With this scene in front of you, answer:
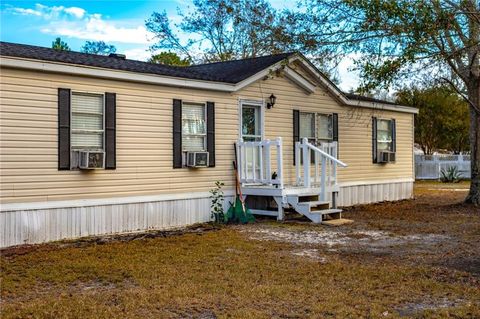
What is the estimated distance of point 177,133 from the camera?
35.5 ft

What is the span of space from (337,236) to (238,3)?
12654 millimetres

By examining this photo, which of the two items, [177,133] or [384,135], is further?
[384,135]

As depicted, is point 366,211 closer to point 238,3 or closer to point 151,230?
point 151,230

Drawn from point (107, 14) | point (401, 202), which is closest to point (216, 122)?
point (107, 14)

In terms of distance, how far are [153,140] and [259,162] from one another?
274 cm

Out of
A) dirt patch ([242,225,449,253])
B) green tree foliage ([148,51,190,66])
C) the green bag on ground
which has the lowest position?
dirt patch ([242,225,449,253])

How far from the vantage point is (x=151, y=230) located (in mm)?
10320

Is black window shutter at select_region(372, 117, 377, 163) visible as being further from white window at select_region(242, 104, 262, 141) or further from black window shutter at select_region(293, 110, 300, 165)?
white window at select_region(242, 104, 262, 141)

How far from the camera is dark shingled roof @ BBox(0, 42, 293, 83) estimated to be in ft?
29.8

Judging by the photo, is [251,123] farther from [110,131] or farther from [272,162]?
[110,131]

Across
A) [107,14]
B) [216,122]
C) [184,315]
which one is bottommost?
[184,315]

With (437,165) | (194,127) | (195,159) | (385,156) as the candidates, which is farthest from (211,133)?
(437,165)

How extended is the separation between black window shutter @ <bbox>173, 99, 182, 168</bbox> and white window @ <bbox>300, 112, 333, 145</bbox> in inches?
149

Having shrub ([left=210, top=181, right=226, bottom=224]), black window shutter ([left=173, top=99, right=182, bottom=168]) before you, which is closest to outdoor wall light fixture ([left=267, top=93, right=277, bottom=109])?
shrub ([left=210, top=181, right=226, bottom=224])
